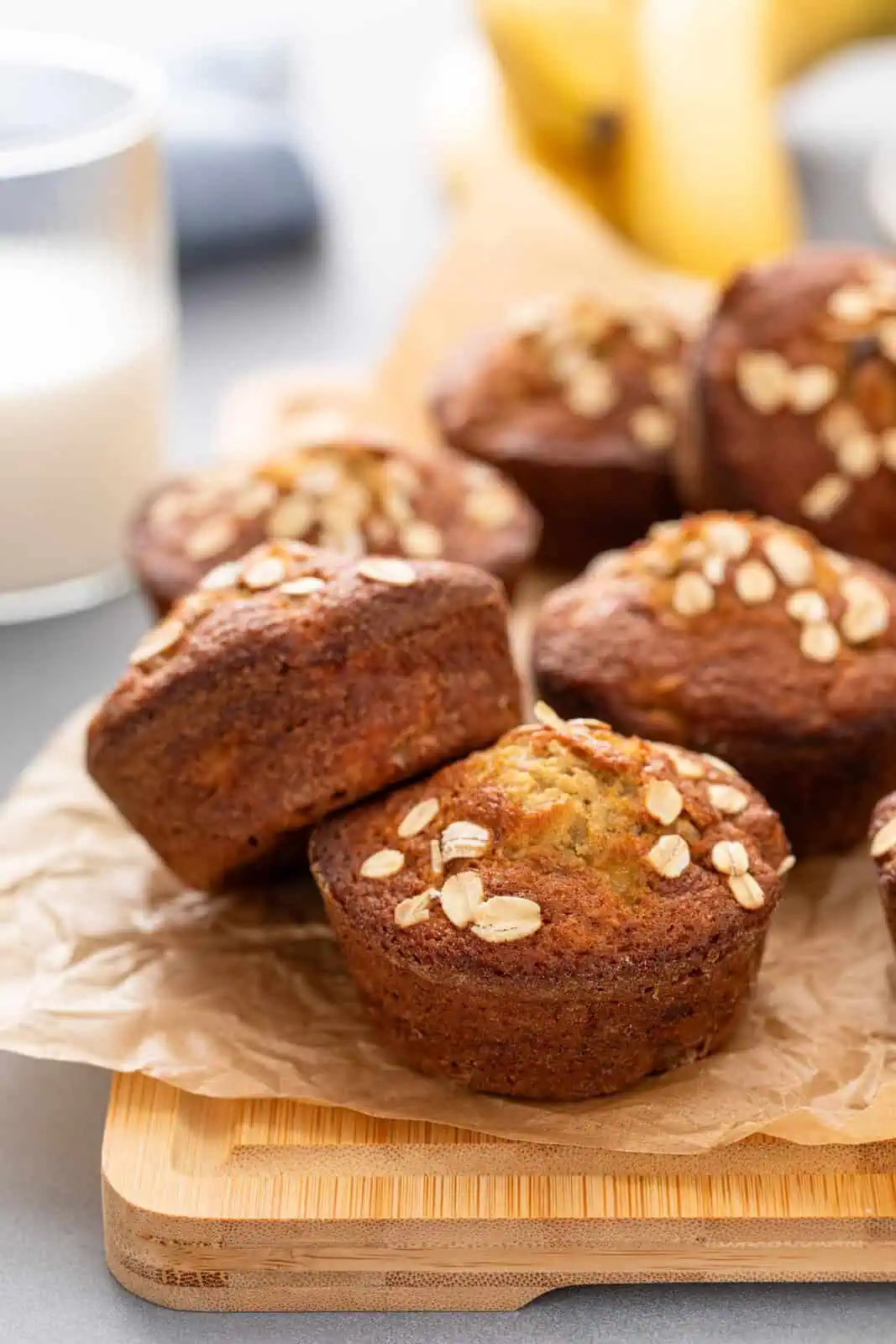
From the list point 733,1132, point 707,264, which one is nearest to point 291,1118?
point 733,1132

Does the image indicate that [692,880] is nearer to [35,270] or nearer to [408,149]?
[35,270]

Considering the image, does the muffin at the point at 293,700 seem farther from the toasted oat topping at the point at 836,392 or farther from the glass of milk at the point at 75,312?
the glass of milk at the point at 75,312

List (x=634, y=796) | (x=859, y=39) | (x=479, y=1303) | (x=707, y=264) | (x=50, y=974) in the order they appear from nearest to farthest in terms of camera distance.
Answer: (x=479, y=1303) → (x=634, y=796) → (x=50, y=974) → (x=707, y=264) → (x=859, y=39)

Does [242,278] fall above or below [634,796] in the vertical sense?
below

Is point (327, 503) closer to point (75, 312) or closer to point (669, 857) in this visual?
point (75, 312)

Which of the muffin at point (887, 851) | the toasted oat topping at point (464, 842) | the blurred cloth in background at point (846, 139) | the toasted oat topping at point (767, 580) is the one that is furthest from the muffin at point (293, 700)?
the blurred cloth in background at point (846, 139)

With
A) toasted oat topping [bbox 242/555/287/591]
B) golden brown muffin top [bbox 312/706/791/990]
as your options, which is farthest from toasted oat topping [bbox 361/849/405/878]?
toasted oat topping [bbox 242/555/287/591]

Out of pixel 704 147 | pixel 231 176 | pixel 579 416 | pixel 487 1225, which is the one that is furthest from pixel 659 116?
pixel 487 1225
